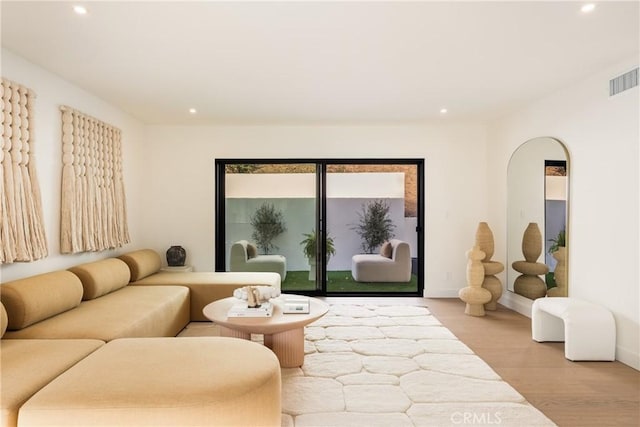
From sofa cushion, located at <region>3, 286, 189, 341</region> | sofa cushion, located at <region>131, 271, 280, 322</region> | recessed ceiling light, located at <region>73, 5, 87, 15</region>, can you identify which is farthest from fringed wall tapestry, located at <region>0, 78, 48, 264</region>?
sofa cushion, located at <region>131, 271, 280, 322</region>

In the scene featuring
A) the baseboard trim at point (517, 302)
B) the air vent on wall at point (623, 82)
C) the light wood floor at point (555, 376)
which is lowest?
the light wood floor at point (555, 376)

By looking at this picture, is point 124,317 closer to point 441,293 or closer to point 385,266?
point 385,266

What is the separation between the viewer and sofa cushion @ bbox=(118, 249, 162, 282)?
4.32m

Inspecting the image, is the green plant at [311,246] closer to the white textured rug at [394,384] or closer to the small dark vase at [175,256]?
the small dark vase at [175,256]

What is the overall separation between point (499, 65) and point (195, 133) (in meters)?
4.00

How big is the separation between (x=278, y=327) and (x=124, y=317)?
1191mm

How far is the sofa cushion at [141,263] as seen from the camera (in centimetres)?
432

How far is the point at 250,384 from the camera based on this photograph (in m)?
1.76

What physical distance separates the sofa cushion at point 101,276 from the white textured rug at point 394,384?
83 centimetres

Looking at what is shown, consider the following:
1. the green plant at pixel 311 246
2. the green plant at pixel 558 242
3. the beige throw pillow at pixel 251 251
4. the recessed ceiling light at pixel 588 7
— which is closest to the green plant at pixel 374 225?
the green plant at pixel 311 246

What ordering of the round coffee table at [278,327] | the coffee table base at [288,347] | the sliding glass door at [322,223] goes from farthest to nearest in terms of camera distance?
the sliding glass door at [322,223]
the coffee table base at [288,347]
the round coffee table at [278,327]

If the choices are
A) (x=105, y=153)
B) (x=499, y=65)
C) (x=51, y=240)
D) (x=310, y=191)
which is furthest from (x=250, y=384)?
(x=310, y=191)

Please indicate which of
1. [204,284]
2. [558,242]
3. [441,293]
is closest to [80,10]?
[204,284]

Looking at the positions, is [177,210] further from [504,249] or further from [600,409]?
[600,409]
